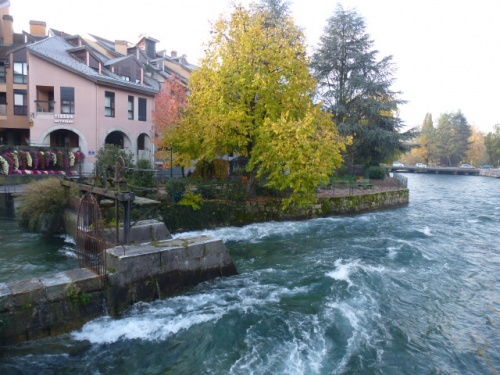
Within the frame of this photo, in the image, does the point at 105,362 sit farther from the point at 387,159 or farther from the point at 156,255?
the point at 387,159

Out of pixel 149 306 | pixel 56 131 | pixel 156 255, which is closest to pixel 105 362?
pixel 149 306

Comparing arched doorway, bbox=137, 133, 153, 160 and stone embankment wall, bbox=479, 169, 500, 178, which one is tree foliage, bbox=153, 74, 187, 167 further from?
stone embankment wall, bbox=479, 169, 500, 178

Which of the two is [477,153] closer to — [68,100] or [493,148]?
[493,148]

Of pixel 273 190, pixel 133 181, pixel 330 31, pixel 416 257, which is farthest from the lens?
pixel 330 31

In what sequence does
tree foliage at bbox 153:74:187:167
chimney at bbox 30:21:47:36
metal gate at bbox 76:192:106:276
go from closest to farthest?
1. metal gate at bbox 76:192:106:276
2. tree foliage at bbox 153:74:187:167
3. chimney at bbox 30:21:47:36

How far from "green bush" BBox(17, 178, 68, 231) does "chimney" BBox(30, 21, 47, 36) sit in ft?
94.0

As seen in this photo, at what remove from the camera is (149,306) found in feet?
30.8

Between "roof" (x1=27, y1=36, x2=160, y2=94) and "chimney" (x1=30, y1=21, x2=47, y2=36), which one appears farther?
"chimney" (x1=30, y1=21, x2=47, y2=36)

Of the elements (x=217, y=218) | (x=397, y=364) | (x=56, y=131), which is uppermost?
(x=56, y=131)

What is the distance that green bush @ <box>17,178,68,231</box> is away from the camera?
54.7 feet

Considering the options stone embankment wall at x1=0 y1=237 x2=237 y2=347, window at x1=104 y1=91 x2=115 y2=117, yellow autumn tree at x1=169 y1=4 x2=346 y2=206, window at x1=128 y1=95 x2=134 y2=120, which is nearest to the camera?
stone embankment wall at x1=0 y1=237 x2=237 y2=347

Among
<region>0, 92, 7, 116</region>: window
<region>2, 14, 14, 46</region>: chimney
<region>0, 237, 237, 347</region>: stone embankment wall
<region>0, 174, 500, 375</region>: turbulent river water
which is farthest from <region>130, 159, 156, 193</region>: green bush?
<region>2, 14, 14, 46</region>: chimney

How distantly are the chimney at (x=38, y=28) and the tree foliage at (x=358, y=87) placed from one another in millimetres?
26474

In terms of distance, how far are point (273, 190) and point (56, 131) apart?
738 inches
